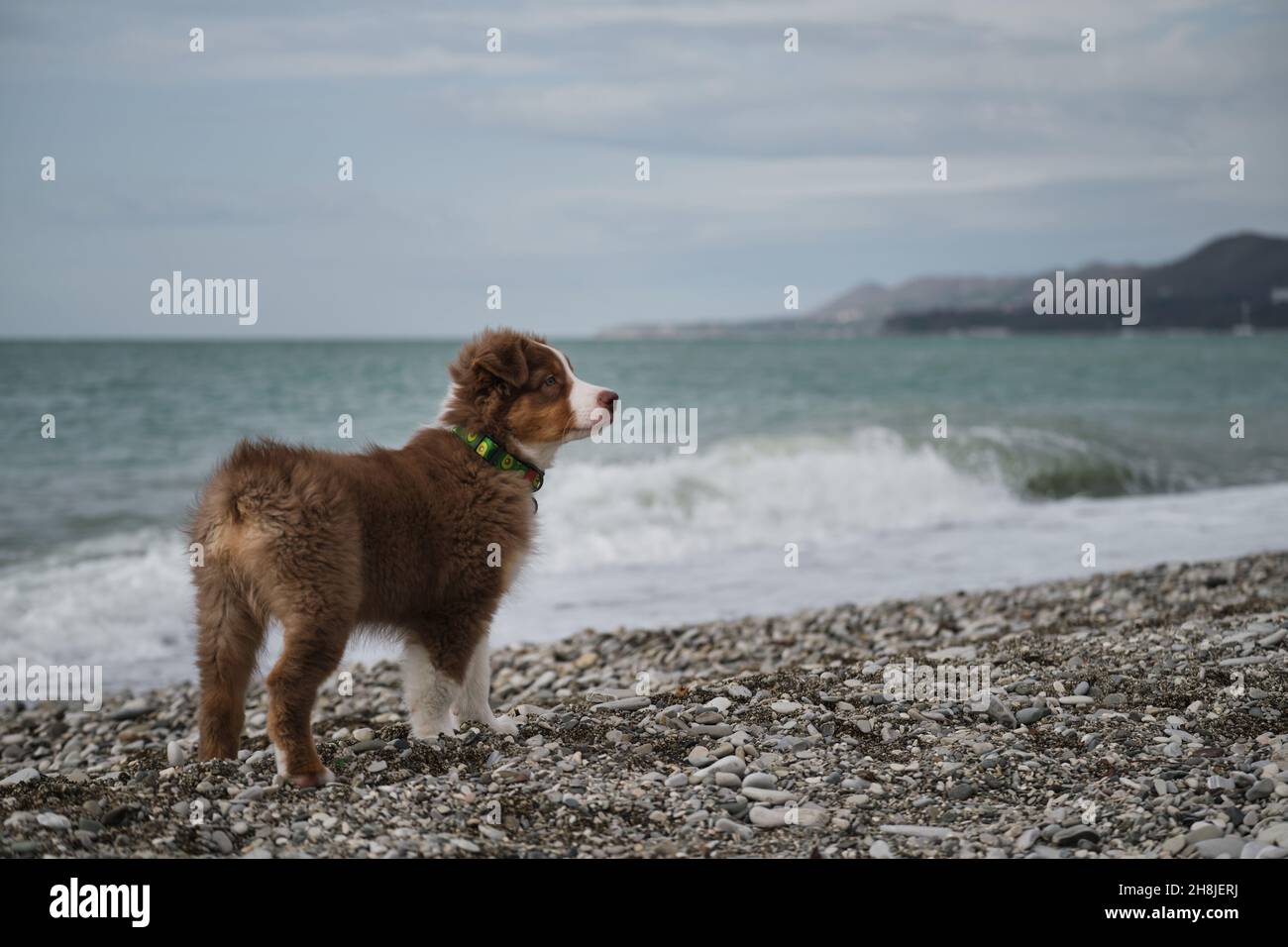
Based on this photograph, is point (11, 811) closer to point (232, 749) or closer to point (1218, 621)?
point (232, 749)

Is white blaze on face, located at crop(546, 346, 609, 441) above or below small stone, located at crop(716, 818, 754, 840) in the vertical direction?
above

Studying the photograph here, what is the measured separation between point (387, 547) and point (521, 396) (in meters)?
1.11

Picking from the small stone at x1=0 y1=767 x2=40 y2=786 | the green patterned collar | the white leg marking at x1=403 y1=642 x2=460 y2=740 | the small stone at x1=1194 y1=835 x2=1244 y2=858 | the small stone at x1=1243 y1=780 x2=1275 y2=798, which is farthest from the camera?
the small stone at x1=0 y1=767 x2=40 y2=786

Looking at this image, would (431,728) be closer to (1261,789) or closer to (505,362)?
(505,362)

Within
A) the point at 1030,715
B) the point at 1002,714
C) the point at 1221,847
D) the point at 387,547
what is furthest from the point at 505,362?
the point at 1221,847

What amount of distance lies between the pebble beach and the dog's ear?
1930mm

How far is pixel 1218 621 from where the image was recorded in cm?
855

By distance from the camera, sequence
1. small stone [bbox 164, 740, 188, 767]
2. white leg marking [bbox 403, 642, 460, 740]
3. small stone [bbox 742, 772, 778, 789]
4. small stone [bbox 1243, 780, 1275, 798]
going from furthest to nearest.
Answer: small stone [bbox 164, 740, 188, 767] → white leg marking [bbox 403, 642, 460, 740] → small stone [bbox 742, 772, 778, 789] → small stone [bbox 1243, 780, 1275, 798]

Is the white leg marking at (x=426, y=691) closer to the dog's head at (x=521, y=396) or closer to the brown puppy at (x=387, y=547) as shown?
the brown puppy at (x=387, y=547)

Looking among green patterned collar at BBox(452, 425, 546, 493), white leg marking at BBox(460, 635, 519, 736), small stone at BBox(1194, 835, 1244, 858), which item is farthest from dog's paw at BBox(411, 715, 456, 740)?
small stone at BBox(1194, 835, 1244, 858)

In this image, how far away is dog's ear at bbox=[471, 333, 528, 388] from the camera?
6.05 metres

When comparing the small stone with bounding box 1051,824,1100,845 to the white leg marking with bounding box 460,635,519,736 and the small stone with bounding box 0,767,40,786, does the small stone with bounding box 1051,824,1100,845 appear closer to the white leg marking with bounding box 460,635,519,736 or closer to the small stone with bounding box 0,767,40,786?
the white leg marking with bounding box 460,635,519,736

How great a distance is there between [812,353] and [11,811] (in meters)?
68.6

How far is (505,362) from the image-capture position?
6082 mm
